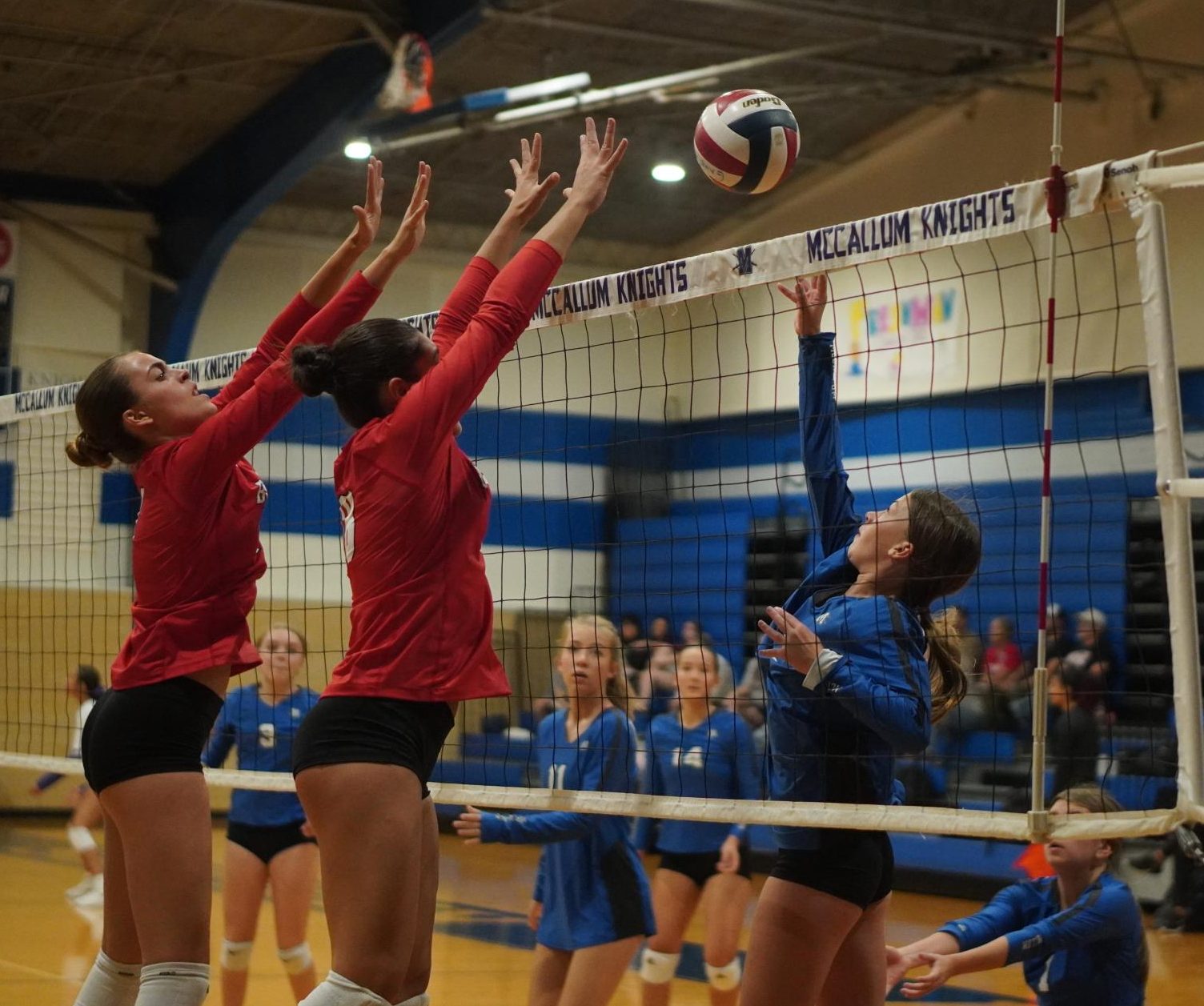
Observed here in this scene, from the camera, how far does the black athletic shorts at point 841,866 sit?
128 inches

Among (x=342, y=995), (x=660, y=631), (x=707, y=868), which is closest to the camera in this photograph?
(x=342, y=995)

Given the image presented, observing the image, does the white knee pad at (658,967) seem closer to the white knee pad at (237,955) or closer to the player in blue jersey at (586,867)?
the player in blue jersey at (586,867)

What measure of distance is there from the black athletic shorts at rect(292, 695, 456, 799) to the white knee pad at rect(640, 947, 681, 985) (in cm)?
308

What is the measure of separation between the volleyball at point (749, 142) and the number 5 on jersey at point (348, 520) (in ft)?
5.06

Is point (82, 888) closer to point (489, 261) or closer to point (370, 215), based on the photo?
point (370, 215)

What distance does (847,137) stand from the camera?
15.7 meters

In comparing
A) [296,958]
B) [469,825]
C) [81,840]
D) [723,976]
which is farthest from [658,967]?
[81,840]

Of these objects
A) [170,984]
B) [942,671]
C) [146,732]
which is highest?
[942,671]

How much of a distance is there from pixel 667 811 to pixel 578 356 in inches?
393

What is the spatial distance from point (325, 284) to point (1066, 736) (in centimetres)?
677

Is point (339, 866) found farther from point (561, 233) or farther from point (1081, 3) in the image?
point (1081, 3)

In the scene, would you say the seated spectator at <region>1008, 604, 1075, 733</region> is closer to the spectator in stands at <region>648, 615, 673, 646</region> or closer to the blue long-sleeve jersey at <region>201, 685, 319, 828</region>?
the spectator in stands at <region>648, 615, 673, 646</region>

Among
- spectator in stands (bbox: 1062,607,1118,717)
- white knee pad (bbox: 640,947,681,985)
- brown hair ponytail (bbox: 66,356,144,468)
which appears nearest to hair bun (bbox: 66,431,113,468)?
brown hair ponytail (bbox: 66,356,144,468)

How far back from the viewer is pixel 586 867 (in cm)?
495
